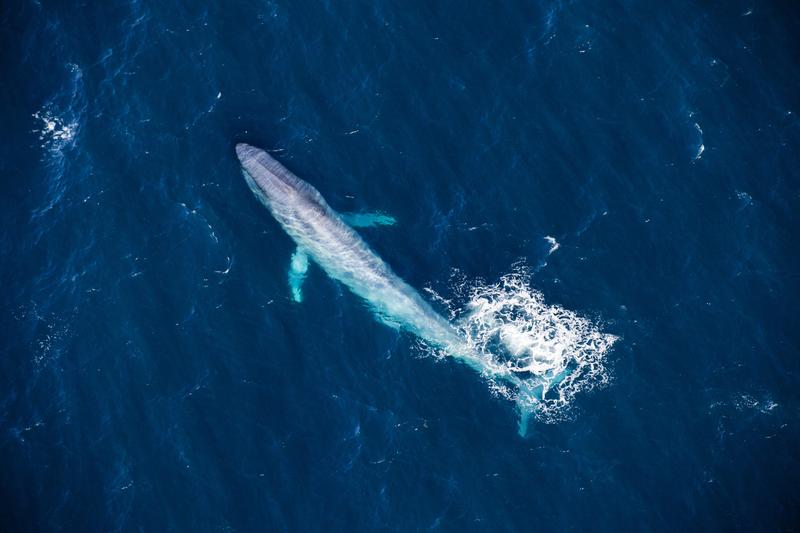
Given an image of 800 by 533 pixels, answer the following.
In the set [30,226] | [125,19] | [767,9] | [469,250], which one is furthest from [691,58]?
[30,226]

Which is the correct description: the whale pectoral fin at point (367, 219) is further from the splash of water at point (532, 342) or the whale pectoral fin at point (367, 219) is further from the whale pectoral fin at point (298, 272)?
the splash of water at point (532, 342)

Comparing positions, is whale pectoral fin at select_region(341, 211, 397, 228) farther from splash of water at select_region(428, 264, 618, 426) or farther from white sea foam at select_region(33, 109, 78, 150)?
white sea foam at select_region(33, 109, 78, 150)

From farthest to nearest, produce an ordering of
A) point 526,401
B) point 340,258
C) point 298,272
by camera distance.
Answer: point 340,258
point 298,272
point 526,401

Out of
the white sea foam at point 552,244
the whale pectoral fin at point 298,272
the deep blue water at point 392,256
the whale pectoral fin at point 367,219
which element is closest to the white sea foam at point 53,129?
the deep blue water at point 392,256

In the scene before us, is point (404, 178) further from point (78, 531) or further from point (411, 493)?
point (78, 531)

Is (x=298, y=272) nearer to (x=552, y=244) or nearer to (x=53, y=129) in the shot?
(x=552, y=244)

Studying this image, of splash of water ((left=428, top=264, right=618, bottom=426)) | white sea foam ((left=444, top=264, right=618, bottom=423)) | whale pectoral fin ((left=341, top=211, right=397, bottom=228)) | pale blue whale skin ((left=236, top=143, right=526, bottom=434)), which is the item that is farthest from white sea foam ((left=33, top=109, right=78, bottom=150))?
white sea foam ((left=444, top=264, right=618, bottom=423))

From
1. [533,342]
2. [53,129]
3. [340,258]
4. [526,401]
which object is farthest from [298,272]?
[53,129]
